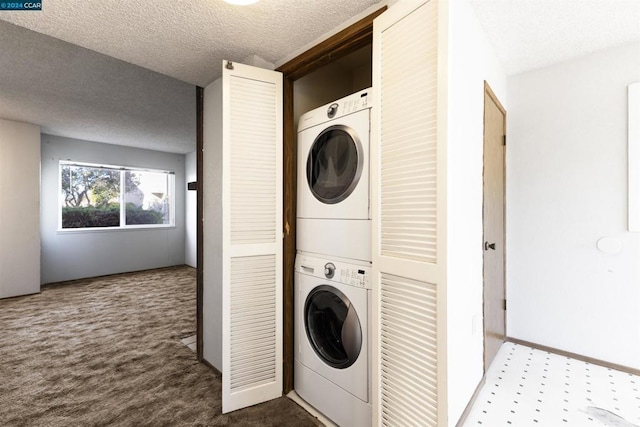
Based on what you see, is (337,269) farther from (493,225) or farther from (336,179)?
(493,225)

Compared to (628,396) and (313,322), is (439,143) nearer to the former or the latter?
(313,322)

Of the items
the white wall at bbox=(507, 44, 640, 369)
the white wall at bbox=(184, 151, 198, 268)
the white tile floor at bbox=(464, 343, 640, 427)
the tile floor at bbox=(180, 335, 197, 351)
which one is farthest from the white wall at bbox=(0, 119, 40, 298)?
the white wall at bbox=(507, 44, 640, 369)

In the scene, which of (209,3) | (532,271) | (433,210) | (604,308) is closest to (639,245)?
(604,308)

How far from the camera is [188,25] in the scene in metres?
1.67

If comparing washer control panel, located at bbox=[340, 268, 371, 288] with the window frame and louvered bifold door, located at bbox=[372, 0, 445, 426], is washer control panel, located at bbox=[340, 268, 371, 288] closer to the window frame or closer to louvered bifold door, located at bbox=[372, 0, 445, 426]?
louvered bifold door, located at bbox=[372, 0, 445, 426]

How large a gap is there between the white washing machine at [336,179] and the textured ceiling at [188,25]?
0.46 metres

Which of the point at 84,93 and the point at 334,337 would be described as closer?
the point at 334,337

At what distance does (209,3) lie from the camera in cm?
149

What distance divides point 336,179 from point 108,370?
2358 mm

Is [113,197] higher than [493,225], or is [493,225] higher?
[113,197]

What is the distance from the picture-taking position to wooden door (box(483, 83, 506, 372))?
199 cm

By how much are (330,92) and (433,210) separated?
5.28ft

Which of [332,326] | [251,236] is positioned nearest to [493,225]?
[332,326]

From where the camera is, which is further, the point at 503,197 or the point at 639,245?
the point at 503,197
